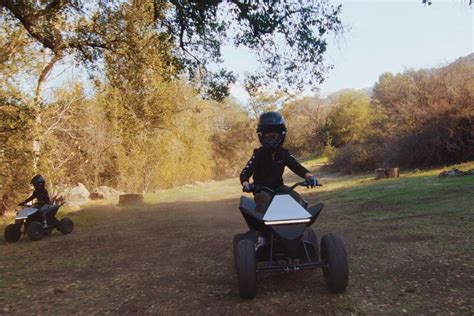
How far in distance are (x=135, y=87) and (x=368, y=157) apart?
16.6 metres

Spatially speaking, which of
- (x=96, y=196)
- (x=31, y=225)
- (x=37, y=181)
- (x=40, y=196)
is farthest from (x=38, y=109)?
(x=96, y=196)

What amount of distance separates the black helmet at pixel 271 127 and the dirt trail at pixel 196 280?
1.62 metres

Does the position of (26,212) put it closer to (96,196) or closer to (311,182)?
(311,182)

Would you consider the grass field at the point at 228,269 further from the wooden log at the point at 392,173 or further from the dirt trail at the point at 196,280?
the wooden log at the point at 392,173

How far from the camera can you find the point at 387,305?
3637 mm

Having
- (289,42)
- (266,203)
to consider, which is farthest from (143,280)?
(289,42)

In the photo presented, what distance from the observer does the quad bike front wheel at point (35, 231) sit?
907cm

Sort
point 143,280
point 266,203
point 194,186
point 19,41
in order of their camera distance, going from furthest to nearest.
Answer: point 194,186, point 19,41, point 143,280, point 266,203

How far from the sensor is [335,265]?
3838 millimetres

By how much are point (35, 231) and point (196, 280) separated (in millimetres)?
5887

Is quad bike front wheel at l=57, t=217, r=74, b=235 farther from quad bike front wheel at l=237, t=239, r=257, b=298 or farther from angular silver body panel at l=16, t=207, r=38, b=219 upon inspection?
quad bike front wheel at l=237, t=239, r=257, b=298

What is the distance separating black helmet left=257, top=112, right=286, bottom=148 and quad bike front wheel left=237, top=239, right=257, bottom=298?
4.83ft

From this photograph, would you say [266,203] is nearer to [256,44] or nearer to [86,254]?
[86,254]

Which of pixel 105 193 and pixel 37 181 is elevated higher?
pixel 37 181
